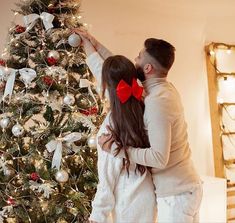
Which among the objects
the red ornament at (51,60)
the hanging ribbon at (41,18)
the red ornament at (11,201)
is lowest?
the red ornament at (11,201)

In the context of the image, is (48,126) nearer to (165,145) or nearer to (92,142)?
(92,142)

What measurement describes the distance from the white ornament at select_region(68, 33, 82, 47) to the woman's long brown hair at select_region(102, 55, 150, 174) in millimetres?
372

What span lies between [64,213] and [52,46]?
86 cm

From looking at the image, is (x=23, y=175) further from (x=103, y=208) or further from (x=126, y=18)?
(x=126, y=18)

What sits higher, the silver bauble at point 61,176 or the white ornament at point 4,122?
the white ornament at point 4,122

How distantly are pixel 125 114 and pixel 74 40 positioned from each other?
561 mm

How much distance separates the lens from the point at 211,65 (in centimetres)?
341

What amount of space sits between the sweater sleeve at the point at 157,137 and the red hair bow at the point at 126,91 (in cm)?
7

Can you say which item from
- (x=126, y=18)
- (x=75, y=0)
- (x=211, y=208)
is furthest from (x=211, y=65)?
(x=75, y=0)

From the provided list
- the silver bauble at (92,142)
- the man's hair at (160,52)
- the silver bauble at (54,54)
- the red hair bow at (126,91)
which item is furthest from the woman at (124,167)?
the silver bauble at (54,54)

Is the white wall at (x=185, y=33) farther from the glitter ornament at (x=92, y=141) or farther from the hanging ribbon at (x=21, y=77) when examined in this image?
the glitter ornament at (x=92, y=141)

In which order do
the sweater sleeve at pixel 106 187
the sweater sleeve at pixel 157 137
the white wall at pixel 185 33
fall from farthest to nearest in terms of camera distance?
the white wall at pixel 185 33 → the sweater sleeve at pixel 106 187 → the sweater sleeve at pixel 157 137

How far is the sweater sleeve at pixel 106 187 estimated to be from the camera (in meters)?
1.49

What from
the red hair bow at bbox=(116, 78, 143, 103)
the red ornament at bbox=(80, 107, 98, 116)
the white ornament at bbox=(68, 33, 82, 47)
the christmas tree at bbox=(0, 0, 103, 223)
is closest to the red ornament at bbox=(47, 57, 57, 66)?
the christmas tree at bbox=(0, 0, 103, 223)
